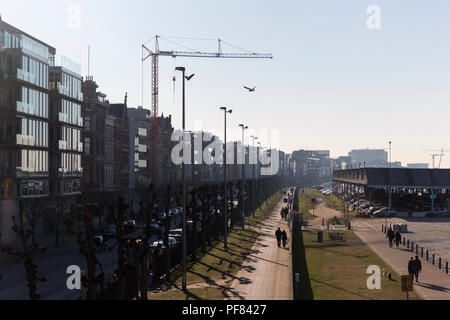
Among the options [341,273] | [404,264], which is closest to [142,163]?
[404,264]

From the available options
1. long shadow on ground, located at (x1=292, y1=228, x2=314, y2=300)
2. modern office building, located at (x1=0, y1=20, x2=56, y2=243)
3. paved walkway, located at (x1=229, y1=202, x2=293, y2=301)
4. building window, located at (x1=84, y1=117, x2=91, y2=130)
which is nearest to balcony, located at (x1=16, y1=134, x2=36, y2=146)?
modern office building, located at (x1=0, y1=20, x2=56, y2=243)

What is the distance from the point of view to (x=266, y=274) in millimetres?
36188

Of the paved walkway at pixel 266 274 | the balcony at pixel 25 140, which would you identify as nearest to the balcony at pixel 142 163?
the balcony at pixel 25 140

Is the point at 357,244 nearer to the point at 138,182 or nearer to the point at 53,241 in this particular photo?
the point at 53,241

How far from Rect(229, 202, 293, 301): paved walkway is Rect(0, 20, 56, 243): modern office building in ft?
90.0

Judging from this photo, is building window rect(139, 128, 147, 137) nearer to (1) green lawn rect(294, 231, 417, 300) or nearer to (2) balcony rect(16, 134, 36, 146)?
(2) balcony rect(16, 134, 36, 146)

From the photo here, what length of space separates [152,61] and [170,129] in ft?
113

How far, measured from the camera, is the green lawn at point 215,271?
100ft

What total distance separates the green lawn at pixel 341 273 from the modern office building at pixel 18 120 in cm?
3203

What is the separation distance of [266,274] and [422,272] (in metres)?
11.4

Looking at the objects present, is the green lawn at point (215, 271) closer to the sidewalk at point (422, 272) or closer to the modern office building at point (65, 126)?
the sidewalk at point (422, 272)

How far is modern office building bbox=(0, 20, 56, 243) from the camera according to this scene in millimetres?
58438
